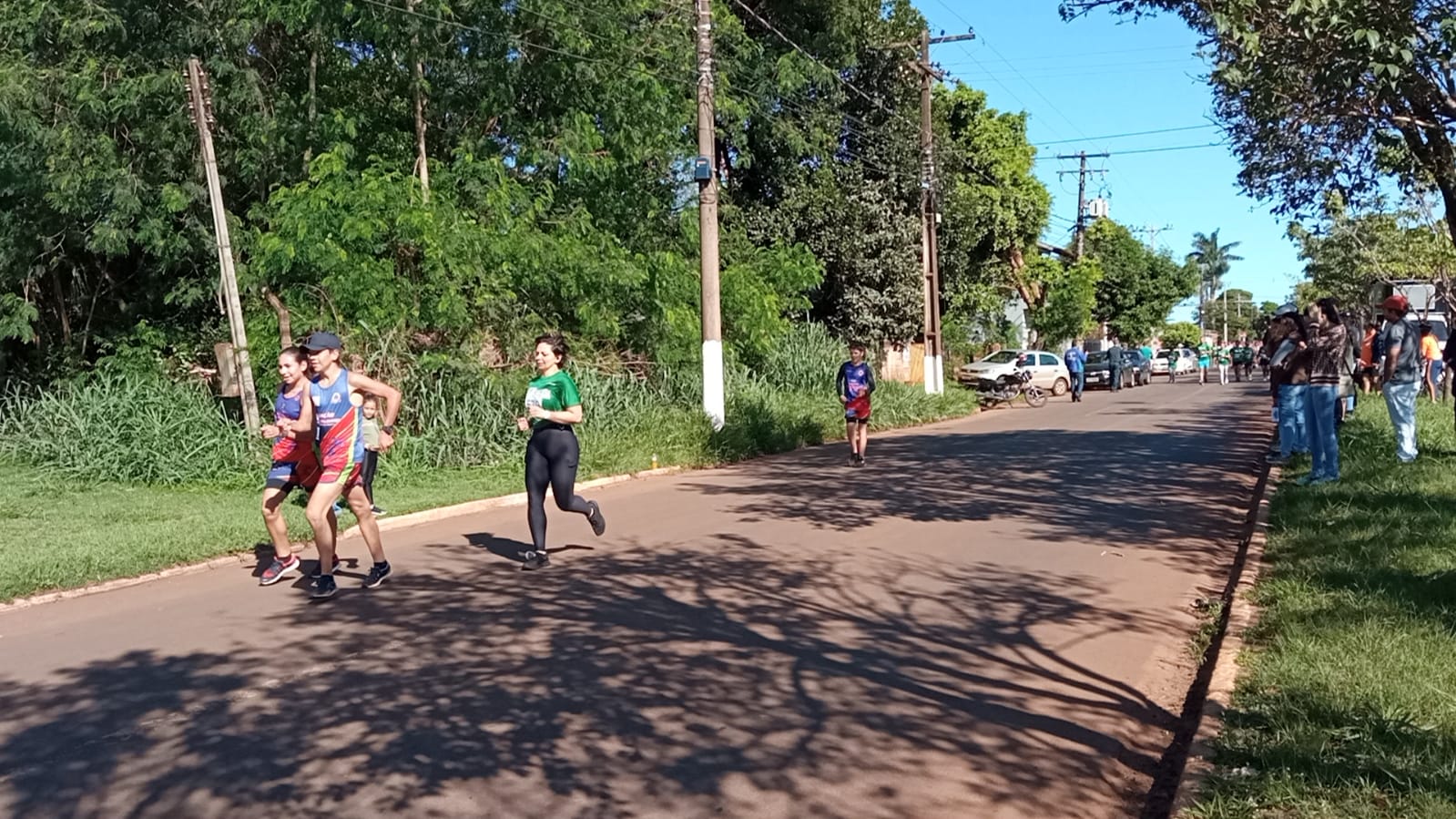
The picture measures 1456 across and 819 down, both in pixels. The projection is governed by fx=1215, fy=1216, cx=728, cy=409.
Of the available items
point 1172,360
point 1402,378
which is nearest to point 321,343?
point 1402,378

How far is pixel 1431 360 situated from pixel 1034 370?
14.9 m

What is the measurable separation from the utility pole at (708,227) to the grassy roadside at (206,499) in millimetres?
548

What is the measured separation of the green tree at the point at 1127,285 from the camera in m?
58.2

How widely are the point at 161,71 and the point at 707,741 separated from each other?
52.4 feet

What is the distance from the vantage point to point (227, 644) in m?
6.68

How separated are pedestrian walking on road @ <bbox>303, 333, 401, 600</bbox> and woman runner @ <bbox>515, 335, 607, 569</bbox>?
3.32 feet

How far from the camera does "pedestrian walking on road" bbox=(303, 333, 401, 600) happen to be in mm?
7598

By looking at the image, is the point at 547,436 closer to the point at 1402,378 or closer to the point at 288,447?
the point at 288,447

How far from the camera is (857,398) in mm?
15258

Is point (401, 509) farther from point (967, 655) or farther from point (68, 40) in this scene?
point (68, 40)

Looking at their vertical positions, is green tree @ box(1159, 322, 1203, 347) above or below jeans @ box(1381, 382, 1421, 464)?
above

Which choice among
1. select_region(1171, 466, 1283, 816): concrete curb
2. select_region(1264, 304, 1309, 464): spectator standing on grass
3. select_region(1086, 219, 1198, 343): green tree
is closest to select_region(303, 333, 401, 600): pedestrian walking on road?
select_region(1171, 466, 1283, 816): concrete curb

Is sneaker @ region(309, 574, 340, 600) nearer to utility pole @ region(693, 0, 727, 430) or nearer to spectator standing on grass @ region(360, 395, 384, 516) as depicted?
spectator standing on grass @ region(360, 395, 384, 516)

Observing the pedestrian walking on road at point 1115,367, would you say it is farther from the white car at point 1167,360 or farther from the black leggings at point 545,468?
the black leggings at point 545,468
